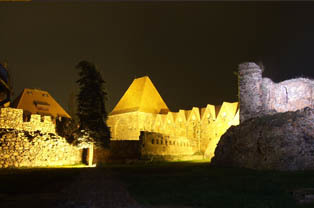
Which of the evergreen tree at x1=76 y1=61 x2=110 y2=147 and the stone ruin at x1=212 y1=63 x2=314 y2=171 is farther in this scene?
the evergreen tree at x1=76 y1=61 x2=110 y2=147

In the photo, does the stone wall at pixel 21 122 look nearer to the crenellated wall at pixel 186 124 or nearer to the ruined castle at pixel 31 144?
the ruined castle at pixel 31 144

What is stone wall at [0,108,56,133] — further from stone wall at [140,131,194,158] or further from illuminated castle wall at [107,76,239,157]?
illuminated castle wall at [107,76,239,157]

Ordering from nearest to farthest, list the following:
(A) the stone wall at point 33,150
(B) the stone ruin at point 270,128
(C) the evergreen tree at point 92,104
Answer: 1. (B) the stone ruin at point 270,128
2. (A) the stone wall at point 33,150
3. (C) the evergreen tree at point 92,104

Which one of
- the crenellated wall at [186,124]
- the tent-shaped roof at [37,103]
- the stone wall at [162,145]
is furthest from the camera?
the tent-shaped roof at [37,103]

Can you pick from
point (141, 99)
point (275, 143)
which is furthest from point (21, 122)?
point (141, 99)

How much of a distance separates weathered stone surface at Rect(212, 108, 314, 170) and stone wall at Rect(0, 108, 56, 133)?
1188 cm

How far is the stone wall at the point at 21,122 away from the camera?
61.8ft

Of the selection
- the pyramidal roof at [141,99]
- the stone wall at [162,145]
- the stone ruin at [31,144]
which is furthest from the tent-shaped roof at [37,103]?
the stone ruin at [31,144]

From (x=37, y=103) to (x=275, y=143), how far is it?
28101 millimetres

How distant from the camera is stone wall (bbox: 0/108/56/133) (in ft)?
61.8

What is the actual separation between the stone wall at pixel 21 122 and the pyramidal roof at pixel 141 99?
1744 cm

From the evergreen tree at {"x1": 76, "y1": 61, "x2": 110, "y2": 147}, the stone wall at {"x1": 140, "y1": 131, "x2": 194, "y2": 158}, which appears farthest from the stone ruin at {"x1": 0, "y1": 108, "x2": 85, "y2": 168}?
the stone wall at {"x1": 140, "y1": 131, "x2": 194, "y2": 158}

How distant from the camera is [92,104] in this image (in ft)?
76.4

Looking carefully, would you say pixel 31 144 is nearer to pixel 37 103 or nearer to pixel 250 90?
pixel 250 90
